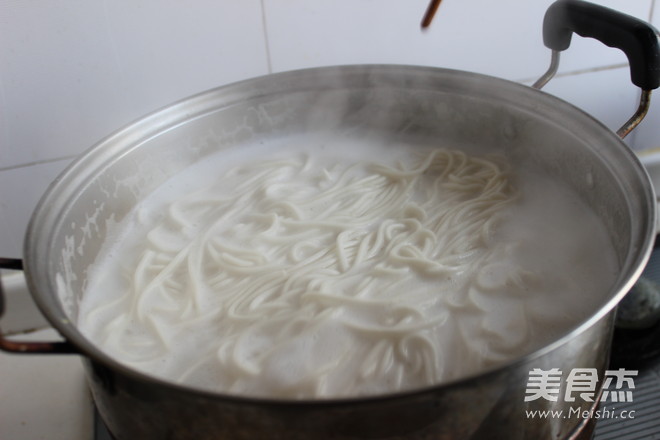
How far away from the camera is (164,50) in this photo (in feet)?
5.86

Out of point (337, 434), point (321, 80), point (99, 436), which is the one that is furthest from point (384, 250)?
point (99, 436)

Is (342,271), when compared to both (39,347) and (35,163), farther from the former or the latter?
(35,163)

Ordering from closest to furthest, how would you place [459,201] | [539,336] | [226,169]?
[539,336]
[459,201]
[226,169]

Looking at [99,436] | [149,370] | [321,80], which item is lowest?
[99,436]

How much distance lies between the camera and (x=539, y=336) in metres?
1.20

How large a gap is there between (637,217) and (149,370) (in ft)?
3.12

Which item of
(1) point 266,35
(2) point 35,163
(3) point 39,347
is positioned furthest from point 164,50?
(3) point 39,347

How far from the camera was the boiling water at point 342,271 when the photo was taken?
3.81 feet

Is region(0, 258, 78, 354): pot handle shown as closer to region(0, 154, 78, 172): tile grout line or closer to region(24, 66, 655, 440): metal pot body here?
region(24, 66, 655, 440): metal pot body

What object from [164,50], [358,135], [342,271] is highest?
[164,50]

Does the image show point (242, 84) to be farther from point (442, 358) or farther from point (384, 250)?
point (442, 358)

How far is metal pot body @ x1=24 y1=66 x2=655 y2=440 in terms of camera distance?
0.81 meters

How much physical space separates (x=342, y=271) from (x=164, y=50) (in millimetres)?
887

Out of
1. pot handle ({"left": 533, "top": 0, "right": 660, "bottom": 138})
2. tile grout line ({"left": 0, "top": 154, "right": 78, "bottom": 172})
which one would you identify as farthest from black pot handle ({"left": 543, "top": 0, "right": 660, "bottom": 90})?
tile grout line ({"left": 0, "top": 154, "right": 78, "bottom": 172})
